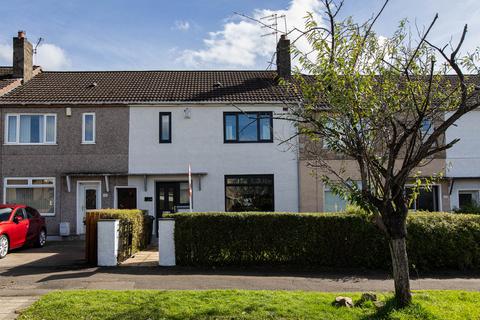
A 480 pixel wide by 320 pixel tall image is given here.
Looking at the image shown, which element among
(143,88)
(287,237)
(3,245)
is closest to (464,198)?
(287,237)

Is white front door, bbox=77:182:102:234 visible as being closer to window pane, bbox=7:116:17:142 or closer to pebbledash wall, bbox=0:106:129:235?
pebbledash wall, bbox=0:106:129:235

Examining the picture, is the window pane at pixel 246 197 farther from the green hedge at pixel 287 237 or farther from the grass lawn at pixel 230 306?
the grass lawn at pixel 230 306

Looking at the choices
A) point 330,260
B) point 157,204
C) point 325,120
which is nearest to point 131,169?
point 157,204

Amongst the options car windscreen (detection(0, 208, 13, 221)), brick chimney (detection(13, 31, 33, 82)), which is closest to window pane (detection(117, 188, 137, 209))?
car windscreen (detection(0, 208, 13, 221))

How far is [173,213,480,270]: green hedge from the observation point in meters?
11.5

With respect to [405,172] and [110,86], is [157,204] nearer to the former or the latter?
[110,86]

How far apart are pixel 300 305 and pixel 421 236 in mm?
5554

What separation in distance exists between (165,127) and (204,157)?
7.13ft

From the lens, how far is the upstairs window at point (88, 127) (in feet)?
62.5

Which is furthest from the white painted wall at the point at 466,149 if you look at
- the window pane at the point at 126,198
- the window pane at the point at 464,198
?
the window pane at the point at 126,198

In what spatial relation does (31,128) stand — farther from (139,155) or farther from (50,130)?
(139,155)

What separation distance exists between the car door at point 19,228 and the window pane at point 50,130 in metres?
4.49

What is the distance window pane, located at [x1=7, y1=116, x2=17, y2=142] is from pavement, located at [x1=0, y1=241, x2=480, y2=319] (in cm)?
800

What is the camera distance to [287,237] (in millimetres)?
11664
